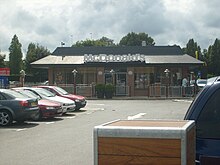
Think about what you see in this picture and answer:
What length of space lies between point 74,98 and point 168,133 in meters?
21.7

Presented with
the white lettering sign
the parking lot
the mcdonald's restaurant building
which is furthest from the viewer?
the white lettering sign

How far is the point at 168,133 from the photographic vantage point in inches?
127

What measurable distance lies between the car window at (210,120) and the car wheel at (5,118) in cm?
1351

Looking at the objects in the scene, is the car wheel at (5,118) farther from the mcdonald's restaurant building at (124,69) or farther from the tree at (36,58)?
the tree at (36,58)

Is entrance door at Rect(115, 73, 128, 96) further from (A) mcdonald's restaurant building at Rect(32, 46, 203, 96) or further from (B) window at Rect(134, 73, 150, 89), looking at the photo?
(B) window at Rect(134, 73, 150, 89)

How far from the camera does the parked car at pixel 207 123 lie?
3944mm

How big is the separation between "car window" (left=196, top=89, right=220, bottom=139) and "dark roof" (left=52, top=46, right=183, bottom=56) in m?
44.2

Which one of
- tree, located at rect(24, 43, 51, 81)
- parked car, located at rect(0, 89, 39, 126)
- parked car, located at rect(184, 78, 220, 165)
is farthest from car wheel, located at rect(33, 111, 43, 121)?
tree, located at rect(24, 43, 51, 81)

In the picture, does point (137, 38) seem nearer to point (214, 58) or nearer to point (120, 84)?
point (214, 58)

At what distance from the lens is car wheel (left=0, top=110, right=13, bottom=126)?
1681 cm

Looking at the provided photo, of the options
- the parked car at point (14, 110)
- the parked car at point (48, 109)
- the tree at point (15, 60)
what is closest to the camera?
the parked car at point (14, 110)

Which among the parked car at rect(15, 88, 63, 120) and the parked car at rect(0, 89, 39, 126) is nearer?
the parked car at rect(0, 89, 39, 126)

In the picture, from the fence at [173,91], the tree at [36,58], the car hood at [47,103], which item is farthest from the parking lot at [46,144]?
the tree at [36,58]

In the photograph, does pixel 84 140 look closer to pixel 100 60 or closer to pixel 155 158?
pixel 155 158
